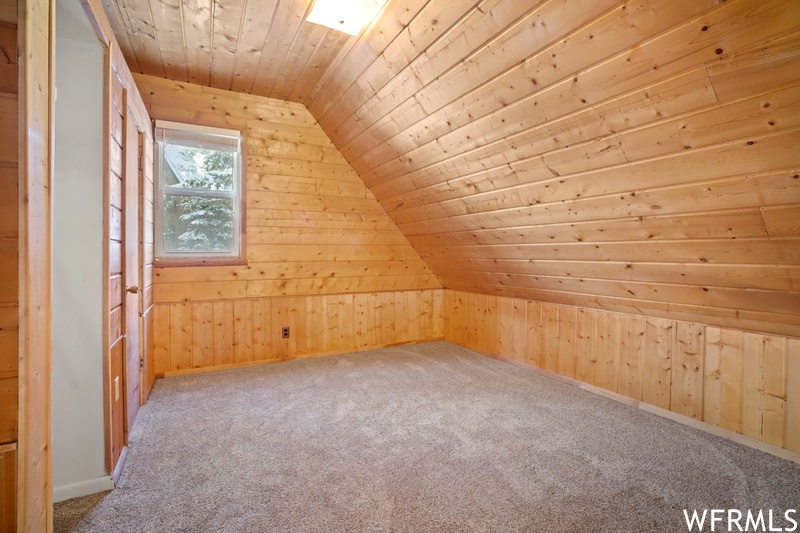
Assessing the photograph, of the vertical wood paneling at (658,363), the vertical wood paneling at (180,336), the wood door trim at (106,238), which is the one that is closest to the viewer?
the wood door trim at (106,238)

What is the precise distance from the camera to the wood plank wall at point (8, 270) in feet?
3.04

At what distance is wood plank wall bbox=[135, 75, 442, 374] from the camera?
3232 mm

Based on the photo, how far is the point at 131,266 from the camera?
2150mm

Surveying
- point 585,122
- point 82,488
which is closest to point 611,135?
point 585,122

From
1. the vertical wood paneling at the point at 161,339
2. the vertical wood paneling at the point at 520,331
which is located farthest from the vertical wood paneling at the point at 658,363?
the vertical wood paneling at the point at 161,339

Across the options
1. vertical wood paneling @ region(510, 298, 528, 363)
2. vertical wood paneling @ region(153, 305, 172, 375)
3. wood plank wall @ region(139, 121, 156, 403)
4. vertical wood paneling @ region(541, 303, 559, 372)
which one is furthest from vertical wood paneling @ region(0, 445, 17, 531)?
vertical wood paneling @ region(510, 298, 528, 363)

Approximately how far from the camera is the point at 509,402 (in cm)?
272

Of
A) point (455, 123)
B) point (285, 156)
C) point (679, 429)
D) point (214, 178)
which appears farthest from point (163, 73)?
point (679, 429)

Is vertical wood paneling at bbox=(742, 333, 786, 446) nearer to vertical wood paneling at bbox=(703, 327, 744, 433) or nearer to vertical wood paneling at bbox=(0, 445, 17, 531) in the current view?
vertical wood paneling at bbox=(703, 327, 744, 433)

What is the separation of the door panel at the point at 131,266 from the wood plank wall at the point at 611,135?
1360mm

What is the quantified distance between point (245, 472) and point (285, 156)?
2602mm

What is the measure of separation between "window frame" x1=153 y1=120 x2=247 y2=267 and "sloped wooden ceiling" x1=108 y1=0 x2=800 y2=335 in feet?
1.30

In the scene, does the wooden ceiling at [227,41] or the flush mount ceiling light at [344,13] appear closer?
the flush mount ceiling light at [344,13]

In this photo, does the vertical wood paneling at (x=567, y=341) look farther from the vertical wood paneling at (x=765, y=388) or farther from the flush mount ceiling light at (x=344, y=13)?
the flush mount ceiling light at (x=344, y=13)
